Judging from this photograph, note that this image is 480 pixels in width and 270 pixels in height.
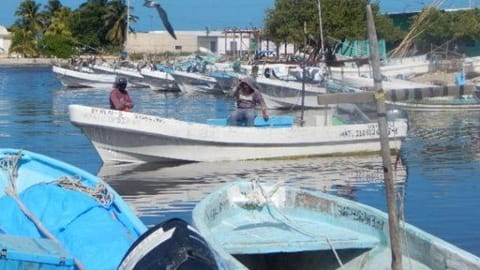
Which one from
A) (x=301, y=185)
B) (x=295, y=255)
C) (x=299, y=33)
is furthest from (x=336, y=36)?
(x=295, y=255)

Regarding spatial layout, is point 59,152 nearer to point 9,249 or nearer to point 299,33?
point 9,249

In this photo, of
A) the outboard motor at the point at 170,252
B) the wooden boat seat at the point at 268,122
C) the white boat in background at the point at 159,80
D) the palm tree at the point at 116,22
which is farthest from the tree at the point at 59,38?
the outboard motor at the point at 170,252

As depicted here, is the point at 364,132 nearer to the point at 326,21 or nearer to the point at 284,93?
the point at 284,93

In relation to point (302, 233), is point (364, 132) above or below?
below

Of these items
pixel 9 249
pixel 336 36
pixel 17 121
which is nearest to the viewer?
pixel 9 249

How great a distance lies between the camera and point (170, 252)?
5633 millimetres

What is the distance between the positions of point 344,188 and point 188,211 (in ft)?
10.1

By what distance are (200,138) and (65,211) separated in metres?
8.69

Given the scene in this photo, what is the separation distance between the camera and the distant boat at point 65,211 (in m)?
8.68

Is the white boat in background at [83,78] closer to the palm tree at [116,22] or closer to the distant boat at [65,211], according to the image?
the palm tree at [116,22]

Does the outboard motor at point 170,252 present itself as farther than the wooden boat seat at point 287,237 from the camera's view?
No

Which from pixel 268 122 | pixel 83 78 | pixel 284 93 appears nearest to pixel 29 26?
pixel 83 78

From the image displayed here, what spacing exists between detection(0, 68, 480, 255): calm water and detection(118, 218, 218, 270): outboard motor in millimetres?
5773

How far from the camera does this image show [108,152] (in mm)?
18078
